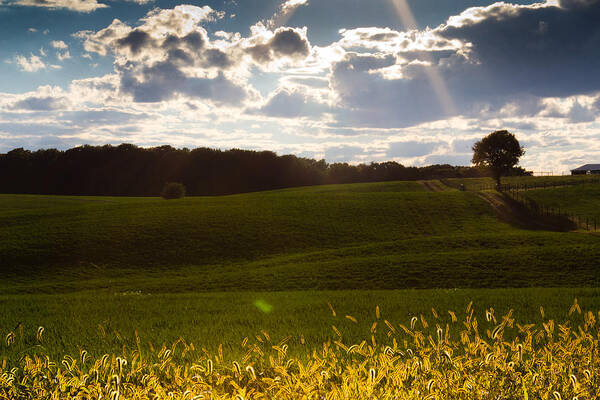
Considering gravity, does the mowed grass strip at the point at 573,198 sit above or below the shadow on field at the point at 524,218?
above

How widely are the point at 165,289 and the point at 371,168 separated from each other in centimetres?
11431

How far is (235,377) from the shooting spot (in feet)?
19.1

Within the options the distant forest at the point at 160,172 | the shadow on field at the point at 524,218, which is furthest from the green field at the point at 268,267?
the distant forest at the point at 160,172

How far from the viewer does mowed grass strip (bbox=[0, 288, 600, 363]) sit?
9.36 metres

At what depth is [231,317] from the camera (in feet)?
42.2

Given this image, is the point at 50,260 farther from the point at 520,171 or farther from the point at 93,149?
the point at 520,171

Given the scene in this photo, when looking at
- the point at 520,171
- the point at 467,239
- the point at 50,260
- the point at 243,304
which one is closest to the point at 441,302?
the point at 243,304

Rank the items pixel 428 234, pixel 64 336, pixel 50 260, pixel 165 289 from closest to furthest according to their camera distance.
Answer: pixel 64 336 → pixel 165 289 → pixel 50 260 → pixel 428 234

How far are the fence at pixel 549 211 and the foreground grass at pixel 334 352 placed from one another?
45.2m

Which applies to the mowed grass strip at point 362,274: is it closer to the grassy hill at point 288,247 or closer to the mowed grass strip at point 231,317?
the grassy hill at point 288,247

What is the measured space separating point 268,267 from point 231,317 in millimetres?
22843

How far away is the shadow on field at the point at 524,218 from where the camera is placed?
56656 mm

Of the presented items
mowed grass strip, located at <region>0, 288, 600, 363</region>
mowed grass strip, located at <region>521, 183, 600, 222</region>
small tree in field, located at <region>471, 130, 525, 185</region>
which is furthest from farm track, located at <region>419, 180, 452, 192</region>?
mowed grass strip, located at <region>0, 288, 600, 363</region>

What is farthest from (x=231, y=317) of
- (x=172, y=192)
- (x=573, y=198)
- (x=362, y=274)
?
(x=573, y=198)
